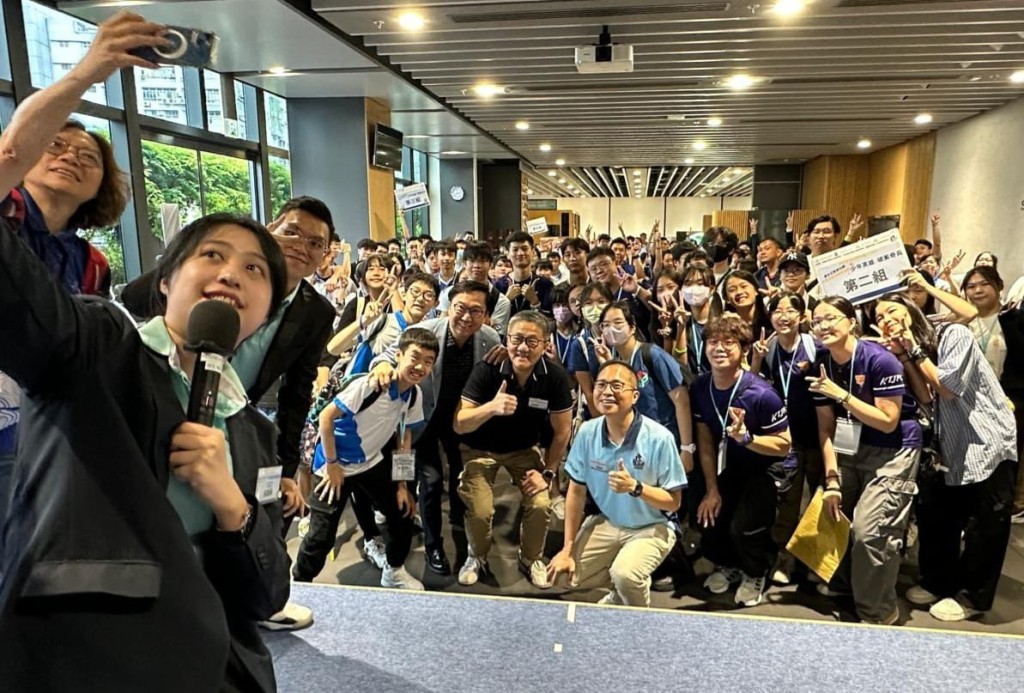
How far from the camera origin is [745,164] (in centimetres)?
1644

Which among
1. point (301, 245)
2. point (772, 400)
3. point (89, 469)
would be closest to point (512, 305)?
point (772, 400)

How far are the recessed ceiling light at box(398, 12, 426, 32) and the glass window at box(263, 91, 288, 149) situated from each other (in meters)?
3.67

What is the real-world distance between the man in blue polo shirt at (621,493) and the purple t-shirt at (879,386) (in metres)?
0.93

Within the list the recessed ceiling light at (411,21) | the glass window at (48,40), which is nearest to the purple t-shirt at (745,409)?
the recessed ceiling light at (411,21)

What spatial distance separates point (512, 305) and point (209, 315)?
4311mm

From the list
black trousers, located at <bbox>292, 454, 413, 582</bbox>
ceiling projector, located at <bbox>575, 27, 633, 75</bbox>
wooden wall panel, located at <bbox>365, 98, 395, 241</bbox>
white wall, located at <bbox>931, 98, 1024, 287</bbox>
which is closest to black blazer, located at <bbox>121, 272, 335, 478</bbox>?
black trousers, located at <bbox>292, 454, 413, 582</bbox>

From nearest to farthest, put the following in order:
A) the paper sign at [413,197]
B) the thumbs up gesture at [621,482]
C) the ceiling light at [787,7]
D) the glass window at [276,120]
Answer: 1. the thumbs up gesture at [621,482]
2. the ceiling light at [787,7]
3. the paper sign at [413,197]
4. the glass window at [276,120]

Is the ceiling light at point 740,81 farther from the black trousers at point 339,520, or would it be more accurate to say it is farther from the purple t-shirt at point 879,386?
the black trousers at point 339,520

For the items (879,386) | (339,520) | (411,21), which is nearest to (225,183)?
(411,21)

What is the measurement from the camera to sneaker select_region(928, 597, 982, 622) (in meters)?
3.07

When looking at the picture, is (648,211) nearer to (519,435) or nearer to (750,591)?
(519,435)

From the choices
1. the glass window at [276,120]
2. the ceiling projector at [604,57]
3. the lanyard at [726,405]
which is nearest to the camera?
the lanyard at [726,405]

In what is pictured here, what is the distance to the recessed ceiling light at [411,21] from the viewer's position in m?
5.21

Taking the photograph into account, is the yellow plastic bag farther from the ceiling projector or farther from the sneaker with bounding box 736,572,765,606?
the ceiling projector
